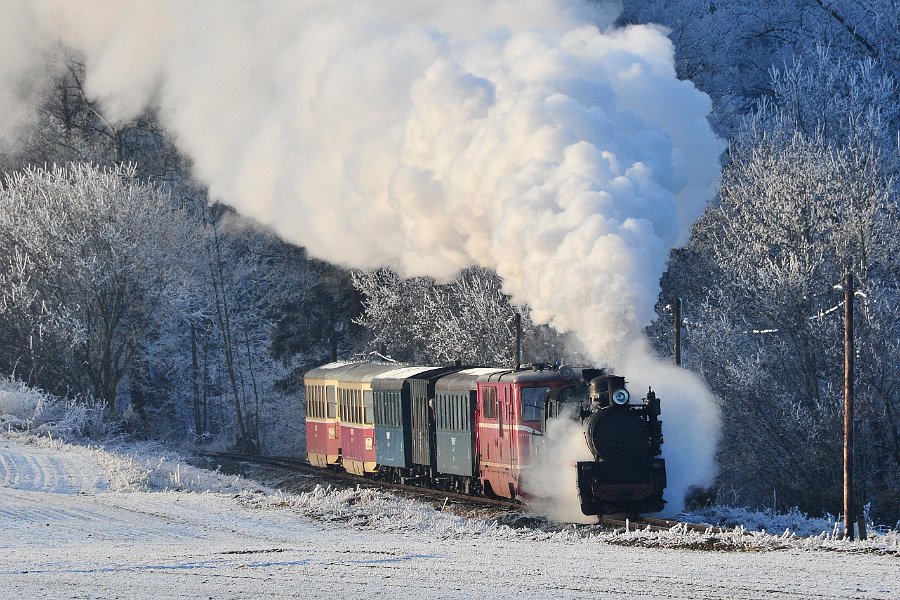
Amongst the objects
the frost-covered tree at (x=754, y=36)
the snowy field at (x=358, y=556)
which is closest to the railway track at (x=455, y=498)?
the snowy field at (x=358, y=556)

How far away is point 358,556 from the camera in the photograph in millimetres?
18375

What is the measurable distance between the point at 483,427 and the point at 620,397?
5.42 meters

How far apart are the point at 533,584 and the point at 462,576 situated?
45.6 inches

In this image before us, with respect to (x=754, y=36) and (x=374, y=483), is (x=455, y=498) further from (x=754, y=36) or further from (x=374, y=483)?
(x=754, y=36)

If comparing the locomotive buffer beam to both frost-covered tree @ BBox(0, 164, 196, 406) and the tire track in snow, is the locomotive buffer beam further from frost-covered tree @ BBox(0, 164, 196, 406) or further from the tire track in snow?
frost-covered tree @ BBox(0, 164, 196, 406)

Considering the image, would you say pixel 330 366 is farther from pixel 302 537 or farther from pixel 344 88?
pixel 302 537

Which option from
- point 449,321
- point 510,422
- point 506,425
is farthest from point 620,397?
point 449,321

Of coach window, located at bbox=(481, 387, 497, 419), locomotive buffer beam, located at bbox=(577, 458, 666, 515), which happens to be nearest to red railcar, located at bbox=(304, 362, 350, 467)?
coach window, located at bbox=(481, 387, 497, 419)

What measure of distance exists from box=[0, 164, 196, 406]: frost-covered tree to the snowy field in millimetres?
22580

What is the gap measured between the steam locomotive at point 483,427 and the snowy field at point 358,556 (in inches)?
53.3

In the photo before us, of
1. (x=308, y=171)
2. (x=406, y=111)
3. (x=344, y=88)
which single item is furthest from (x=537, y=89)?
(x=308, y=171)

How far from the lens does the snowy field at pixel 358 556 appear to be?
14797 millimetres

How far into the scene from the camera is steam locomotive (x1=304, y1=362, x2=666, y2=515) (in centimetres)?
2162

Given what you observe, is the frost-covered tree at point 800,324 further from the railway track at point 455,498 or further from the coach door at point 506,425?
the coach door at point 506,425
